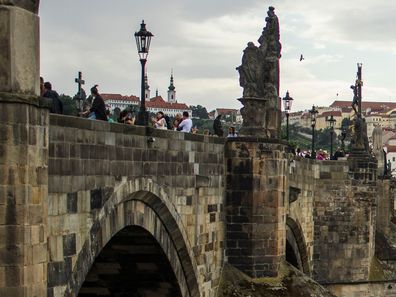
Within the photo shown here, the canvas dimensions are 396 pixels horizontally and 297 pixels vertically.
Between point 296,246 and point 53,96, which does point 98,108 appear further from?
point 296,246

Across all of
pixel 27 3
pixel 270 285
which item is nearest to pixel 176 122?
pixel 270 285

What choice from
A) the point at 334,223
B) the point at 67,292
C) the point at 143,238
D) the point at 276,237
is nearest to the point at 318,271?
the point at 334,223

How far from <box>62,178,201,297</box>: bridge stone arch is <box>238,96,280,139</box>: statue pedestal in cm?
430

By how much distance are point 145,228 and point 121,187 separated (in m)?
2.12

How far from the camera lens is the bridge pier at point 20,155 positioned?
400 inches

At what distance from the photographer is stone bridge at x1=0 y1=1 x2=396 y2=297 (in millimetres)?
10297

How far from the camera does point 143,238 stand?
1734 centimetres

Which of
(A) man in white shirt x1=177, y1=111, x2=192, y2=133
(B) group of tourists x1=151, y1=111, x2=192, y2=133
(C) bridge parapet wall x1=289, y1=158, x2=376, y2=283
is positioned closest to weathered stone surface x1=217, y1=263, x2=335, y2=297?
(B) group of tourists x1=151, y1=111, x2=192, y2=133

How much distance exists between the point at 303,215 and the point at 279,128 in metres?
9.32

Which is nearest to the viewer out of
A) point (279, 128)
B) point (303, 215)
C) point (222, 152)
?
point (222, 152)

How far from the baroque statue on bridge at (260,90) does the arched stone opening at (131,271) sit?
4.80m

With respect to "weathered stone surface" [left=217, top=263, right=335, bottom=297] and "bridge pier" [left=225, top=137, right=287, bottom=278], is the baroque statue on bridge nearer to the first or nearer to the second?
"bridge pier" [left=225, top=137, right=287, bottom=278]

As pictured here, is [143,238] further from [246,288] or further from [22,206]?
[22,206]

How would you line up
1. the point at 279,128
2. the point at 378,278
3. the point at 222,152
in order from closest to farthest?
the point at 222,152
the point at 279,128
the point at 378,278
